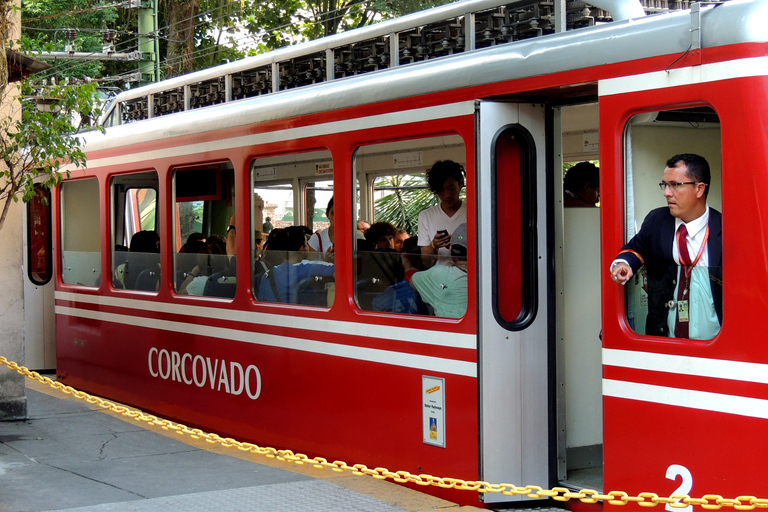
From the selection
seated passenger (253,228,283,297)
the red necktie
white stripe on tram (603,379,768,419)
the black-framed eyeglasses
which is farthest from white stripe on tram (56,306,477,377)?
the black-framed eyeglasses

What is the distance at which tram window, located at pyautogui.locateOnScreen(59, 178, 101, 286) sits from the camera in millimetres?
9071

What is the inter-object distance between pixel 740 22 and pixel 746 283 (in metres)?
1.00

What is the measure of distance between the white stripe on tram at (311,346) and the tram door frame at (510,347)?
0.55 feet

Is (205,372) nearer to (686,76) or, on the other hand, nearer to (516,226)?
(516,226)

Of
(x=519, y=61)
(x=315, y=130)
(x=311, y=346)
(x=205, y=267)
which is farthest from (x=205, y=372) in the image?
(x=519, y=61)

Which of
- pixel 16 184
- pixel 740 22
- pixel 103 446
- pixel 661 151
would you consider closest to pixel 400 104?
pixel 661 151

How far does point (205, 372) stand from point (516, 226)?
132 inches

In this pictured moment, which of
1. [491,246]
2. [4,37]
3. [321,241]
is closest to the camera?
[491,246]

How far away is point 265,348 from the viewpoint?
658 centimetres

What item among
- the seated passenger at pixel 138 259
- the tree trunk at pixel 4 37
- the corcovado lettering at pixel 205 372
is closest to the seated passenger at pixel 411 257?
the corcovado lettering at pixel 205 372

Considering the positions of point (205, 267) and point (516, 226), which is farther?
point (205, 267)

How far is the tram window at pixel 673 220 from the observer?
12.8 feet

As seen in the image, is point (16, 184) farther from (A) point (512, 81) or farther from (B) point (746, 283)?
(B) point (746, 283)

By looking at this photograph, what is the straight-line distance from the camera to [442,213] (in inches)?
203
